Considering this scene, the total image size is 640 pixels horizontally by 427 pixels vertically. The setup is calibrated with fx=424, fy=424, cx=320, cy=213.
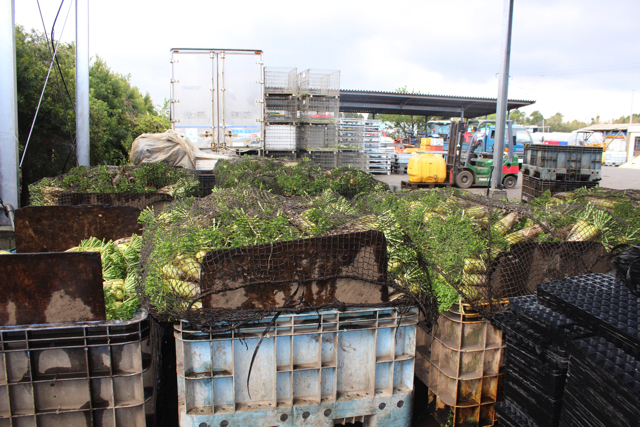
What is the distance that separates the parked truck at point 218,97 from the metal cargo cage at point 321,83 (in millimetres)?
1564

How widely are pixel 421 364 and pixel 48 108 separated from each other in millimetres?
12706

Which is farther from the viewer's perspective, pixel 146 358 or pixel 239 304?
pixel 146 358

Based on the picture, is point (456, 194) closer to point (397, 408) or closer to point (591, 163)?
point (397, 408)

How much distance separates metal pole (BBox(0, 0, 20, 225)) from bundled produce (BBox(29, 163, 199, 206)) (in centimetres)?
43

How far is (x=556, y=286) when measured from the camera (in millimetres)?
2484

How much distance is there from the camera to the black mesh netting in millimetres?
2613

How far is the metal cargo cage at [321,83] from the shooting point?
13.6m

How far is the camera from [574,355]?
6.92 feet

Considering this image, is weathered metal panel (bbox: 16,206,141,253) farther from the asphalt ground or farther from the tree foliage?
the asphalt ground

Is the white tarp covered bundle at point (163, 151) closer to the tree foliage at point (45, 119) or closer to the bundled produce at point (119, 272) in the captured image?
the tree foliage at point (45, 119)

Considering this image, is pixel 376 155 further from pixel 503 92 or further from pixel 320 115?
pixel 503 92

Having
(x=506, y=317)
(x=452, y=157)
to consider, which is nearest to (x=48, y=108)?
(x=506, y=317)

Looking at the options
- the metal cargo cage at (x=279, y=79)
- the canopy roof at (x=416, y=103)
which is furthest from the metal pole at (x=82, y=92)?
the canopy roof at (x=416, y=103)

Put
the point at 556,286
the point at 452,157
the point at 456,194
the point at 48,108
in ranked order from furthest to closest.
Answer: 1. the point at 452,157
2. the point at 48,108
3. the point at 456,194
4. the point at 556,286
